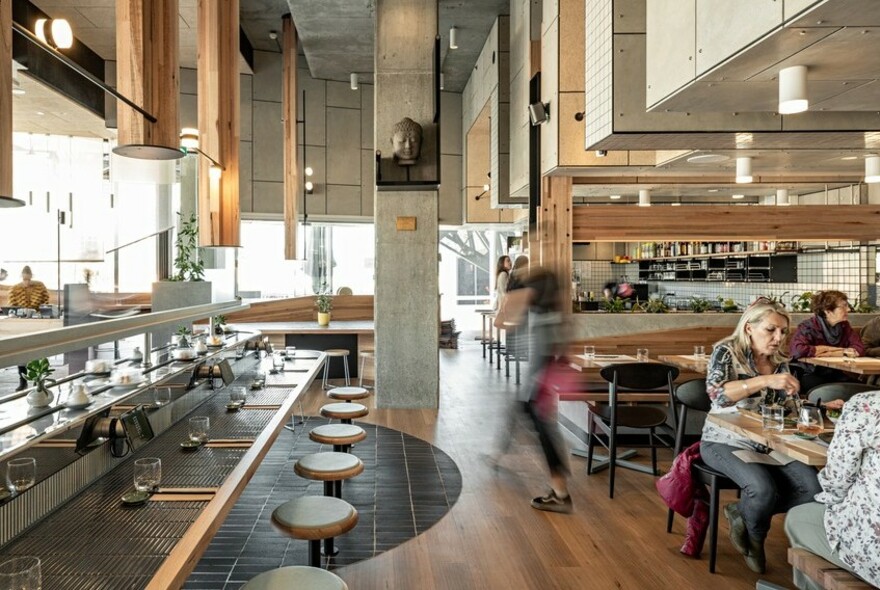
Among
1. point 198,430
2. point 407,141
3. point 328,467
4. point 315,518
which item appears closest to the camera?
point 315,518

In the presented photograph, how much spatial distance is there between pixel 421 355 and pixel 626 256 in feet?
27.2

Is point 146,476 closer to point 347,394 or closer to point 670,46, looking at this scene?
point 347,394

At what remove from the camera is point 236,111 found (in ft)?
16.5

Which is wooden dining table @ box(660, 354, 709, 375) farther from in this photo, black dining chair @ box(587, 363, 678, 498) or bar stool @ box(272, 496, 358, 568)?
bar stool @ box(272, 496, 358, 568)

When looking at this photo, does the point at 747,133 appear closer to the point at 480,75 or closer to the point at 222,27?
the point at 222,27

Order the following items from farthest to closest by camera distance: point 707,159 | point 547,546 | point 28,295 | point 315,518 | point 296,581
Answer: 1. point 28,295
2. point 707,159
3. point 547,546
4. point 315,518
5. point 296,581

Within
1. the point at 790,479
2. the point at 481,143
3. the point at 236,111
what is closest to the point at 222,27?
the point at 236,111

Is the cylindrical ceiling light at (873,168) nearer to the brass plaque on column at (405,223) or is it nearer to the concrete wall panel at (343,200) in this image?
the brass plaque on column at (405,223)

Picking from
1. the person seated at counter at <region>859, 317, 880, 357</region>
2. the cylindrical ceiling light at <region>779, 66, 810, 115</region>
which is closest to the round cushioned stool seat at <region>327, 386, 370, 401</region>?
the cylindrical ceiling light at <region>779, 66, 810, 115</region>

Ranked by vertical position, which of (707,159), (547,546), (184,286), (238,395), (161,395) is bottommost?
(547,546)

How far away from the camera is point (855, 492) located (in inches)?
92.7

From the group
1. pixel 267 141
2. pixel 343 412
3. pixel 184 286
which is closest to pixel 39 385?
pixel 343 412

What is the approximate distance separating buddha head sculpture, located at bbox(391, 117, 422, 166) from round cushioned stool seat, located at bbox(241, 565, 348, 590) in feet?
18.5

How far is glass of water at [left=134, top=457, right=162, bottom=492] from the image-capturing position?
7.25 feet
